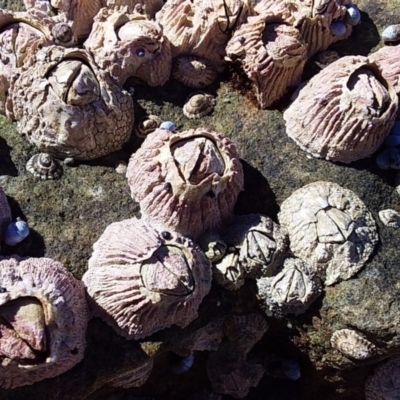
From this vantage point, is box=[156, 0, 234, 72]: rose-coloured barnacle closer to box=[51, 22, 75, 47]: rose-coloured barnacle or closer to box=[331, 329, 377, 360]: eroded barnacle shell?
box=[51, 22, 75, 47]: rose-coloured barnacle

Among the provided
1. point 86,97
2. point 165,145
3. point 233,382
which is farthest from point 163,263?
point 233,382

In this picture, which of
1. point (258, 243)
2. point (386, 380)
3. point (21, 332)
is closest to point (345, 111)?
point (258, 243)

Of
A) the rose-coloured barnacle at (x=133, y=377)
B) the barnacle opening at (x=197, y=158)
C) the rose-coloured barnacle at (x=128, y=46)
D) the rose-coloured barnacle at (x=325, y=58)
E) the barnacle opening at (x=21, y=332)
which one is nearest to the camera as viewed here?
the barnacle opening at (x=21, y=332)

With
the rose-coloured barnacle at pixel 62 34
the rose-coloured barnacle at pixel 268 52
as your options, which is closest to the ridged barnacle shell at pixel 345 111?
the rose-coloured barnacle at pixel 268 52

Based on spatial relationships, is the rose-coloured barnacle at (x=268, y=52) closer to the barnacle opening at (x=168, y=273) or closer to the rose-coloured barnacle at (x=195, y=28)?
the rose-coloured barnacle at (x=195, y=28)

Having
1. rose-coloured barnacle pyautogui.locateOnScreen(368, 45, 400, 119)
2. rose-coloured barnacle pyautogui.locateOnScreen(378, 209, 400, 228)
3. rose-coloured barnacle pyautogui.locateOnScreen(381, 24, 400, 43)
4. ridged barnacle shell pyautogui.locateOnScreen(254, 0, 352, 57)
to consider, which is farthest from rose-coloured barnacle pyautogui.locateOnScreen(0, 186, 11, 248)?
rose-coloured barnacle pyautogui.locateOnScreen(381, 24, 400, 43)

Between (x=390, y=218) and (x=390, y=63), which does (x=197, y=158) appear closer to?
(x=390, y=218)
